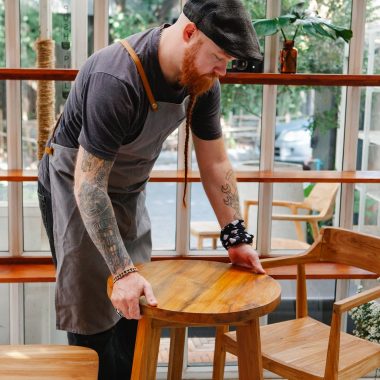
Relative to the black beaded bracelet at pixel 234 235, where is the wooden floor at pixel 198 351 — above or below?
below

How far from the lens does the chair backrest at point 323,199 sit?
337cm

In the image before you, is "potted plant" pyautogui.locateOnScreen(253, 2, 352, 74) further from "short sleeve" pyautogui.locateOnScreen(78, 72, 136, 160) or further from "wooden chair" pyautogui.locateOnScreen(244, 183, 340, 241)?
"short sleeve" pyautogui.locateOnScreen(78, 72, 136, 160)

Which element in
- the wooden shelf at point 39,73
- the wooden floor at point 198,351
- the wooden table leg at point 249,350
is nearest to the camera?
the wooden table leg at point 249,350

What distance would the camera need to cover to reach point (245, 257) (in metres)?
2.13

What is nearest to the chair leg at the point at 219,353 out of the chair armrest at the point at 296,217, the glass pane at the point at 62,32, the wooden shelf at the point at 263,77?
the chair armrest at the point at 296,217

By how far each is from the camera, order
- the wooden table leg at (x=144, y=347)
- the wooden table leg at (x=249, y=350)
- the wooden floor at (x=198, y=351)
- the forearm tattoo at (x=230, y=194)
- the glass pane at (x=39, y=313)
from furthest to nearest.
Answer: the wooden floor at (x=198, y=351) < the glass pane at (x=39, y=313) < the forearm tattoo at (x=230, y=194) < the wooden table leg at (x=249, y=350) < the wooden table leg at (x=144, y=347)

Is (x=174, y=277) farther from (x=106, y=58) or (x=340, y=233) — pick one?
(x=340, y=233)

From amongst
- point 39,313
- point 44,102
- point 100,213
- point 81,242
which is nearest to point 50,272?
point 39,313

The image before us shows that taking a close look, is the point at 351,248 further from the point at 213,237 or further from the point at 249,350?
the point at 213,237

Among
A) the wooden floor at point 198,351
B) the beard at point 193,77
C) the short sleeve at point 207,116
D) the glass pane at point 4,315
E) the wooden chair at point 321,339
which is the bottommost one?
the wooden floor at point 198,351

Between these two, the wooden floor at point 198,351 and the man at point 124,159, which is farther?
the wooden floor at point 198,351

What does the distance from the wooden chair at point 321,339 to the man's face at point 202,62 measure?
773 millimetres

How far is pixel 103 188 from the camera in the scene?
73.3 inches

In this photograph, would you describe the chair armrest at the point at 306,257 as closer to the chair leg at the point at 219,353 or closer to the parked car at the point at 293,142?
the chair leg at the point at 219,353
